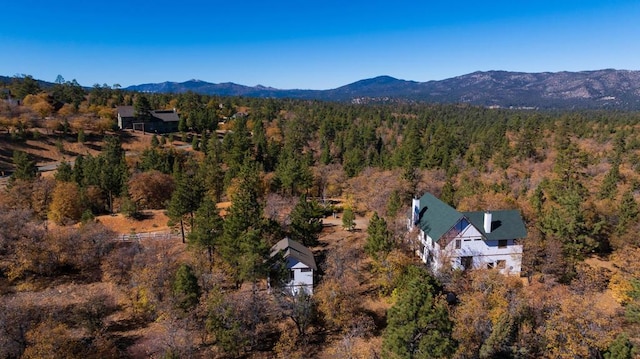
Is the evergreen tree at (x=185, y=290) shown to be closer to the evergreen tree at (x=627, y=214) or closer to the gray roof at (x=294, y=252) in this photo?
the gray roof at (x=294, y=252)

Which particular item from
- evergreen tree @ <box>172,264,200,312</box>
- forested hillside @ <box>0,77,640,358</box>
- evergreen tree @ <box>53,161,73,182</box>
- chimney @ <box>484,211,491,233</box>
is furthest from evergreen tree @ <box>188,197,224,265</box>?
evergreen tree @ <box>53,161,73,182</box>

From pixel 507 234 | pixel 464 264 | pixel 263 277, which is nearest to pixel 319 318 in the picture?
pixel 263 277

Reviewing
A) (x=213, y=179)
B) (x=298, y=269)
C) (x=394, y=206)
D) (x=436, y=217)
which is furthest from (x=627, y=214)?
(x=213, y=179)

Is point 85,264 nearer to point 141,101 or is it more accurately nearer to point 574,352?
point 574,352

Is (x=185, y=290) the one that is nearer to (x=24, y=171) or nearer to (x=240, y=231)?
(x=240, y=231)

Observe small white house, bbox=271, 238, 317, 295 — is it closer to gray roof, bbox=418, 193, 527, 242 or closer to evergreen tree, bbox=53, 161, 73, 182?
gray roof, bbox=418, 193, 527, 242

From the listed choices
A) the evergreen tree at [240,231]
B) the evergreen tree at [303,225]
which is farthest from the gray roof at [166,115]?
the evergreen tree at [303,225]
